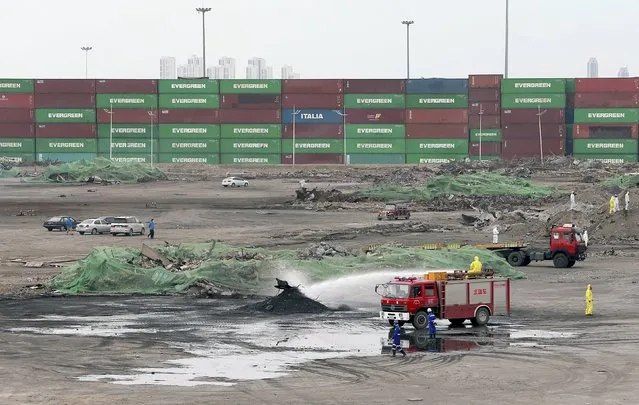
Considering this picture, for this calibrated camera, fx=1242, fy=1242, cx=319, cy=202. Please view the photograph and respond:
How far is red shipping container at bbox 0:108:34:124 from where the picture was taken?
595 ft

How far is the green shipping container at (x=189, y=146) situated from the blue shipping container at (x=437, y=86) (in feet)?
96.4

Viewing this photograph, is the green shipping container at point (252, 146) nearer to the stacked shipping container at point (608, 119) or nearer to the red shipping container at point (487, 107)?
the red shipping container at point (487, 107)

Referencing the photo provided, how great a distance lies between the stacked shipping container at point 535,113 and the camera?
572 ft

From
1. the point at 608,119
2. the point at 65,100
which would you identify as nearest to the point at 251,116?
the point at 65,100

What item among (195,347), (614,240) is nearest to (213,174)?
(614,240)

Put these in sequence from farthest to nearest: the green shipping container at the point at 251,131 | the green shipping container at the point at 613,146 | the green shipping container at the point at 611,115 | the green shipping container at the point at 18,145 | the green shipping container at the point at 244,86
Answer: the green shipping container at the point at 18,145 → the green shipping container at the point at 244,86 → the green shipping container at the point at 251,131 → the green shipping container at the point at 613,146 → the green shipping container at the point at 611,115

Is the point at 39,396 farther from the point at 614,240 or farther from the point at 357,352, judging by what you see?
the point at 614,240

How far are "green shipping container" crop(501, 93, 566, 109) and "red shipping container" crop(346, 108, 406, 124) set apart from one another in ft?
51.0

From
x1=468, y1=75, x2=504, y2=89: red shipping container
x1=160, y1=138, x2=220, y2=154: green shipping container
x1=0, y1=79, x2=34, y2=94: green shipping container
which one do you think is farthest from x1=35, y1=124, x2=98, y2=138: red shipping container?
x1=468, y1=75, x2=504, y2=89: red shipping container

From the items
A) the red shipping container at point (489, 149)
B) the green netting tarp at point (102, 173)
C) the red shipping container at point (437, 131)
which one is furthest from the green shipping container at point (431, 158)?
the green netting tarp at point (102, 173)

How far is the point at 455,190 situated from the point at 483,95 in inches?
2563

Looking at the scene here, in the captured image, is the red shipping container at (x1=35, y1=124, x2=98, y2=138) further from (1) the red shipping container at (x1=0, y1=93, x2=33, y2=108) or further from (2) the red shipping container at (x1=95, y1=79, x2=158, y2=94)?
(2) the red shipping container at (x1=95, y1=79, x2=158, y2=94)

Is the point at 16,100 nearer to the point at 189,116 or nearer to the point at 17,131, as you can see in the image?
the point at 17,131

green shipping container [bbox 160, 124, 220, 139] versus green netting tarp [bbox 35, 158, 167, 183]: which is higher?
green shipping container [bbox 160, 124, 220, 139]
